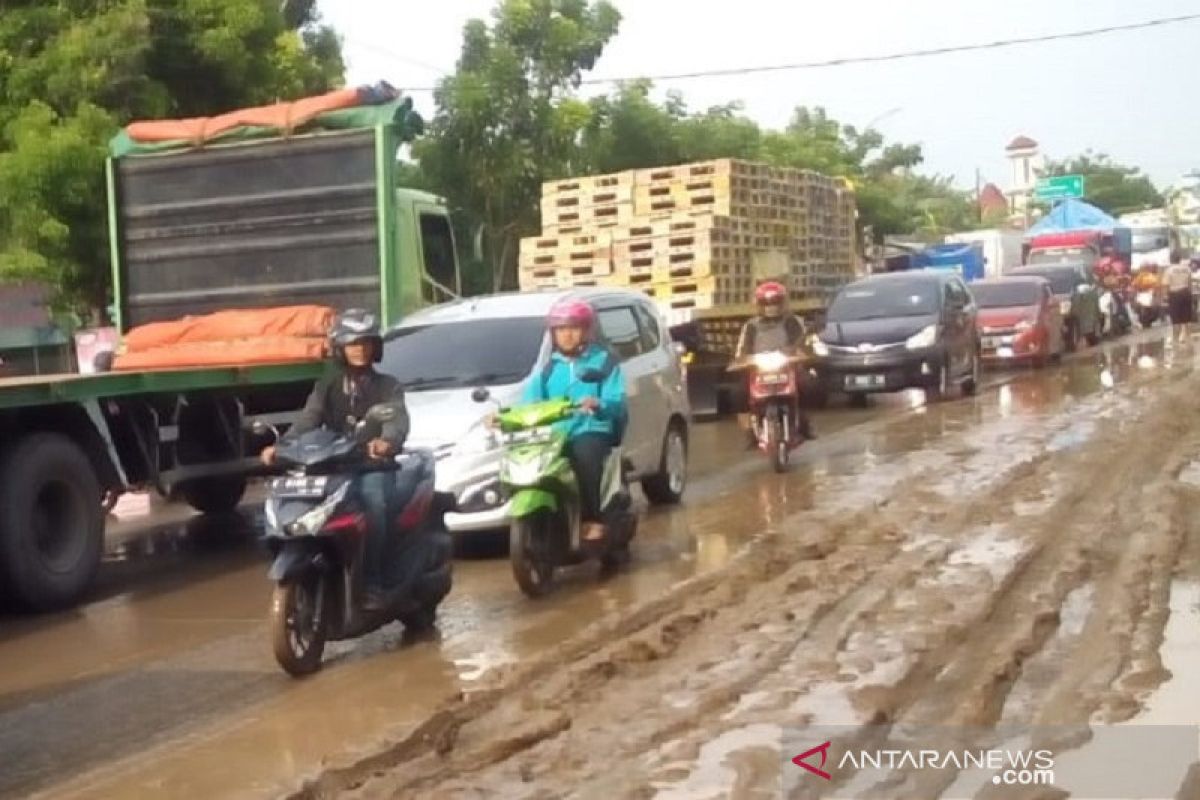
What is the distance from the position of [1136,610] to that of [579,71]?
25594 millimetres

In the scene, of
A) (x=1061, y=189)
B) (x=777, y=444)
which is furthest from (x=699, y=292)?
(x=1061, y=189)

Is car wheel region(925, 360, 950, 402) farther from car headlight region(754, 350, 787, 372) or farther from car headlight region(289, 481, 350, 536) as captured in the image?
car headlight region(289, 481, 350, 536)

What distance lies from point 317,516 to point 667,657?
5.28 feet

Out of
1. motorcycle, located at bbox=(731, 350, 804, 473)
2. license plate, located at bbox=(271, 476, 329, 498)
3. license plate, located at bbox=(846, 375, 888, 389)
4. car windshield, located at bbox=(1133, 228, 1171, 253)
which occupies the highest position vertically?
car windshield, located at bbox=(1133, 228, 1171, 253)

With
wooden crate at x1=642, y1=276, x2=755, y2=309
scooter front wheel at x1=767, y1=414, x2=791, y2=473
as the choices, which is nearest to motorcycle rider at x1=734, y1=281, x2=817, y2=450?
scooter front wheel at x1=767, y1=414, x2=791, y2=473

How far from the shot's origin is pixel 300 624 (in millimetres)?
7734

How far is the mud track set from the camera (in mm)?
5848

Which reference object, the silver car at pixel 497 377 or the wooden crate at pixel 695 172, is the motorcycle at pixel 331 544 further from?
the wooden crate at pixel 695 172

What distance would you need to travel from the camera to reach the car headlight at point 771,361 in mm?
14508

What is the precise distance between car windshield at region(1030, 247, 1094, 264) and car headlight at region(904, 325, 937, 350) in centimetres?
1718

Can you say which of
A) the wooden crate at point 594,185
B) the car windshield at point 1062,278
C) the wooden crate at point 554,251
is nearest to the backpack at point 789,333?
the wooden crate at point 554,251

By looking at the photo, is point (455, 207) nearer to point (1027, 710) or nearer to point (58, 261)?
point (58, 261)

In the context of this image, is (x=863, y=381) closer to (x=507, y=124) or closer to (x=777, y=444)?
(x=777, y=444)

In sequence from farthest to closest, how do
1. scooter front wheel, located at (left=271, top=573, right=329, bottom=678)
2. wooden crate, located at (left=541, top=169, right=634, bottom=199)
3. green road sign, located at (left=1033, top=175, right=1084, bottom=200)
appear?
green road sign, located at (left=1033, top=175, right=1084, bottom=200), wooden crate, located at (left=541, top=169, right=634, bottom=199), scooter front wheel, located at (left=271, top=573, right=329, bottom=678)
